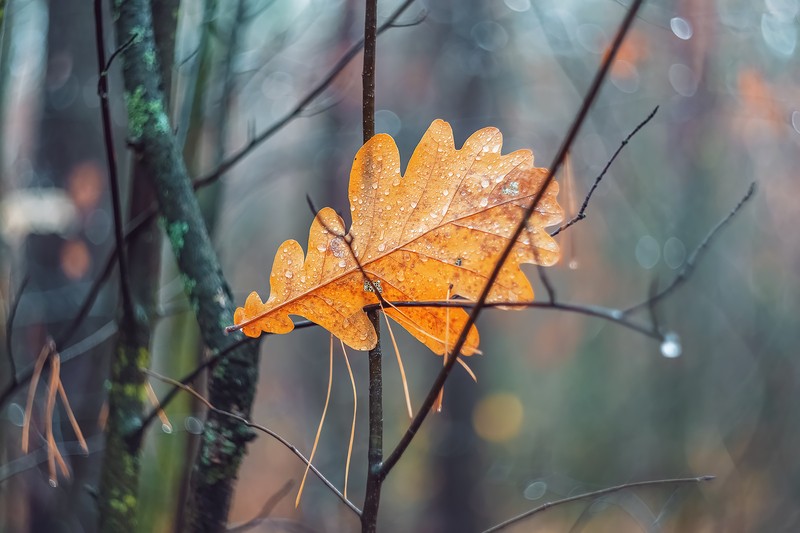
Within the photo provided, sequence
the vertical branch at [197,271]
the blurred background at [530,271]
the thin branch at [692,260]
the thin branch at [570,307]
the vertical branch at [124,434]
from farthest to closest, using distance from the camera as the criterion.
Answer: the blurred background at [530,271] → the vertical branch at [124,434] → the vertical branch at [197,271] → the thin branch at [692,260] → the thin branch at [570,307]

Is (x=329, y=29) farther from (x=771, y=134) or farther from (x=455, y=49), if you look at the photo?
(x=771, y=134)

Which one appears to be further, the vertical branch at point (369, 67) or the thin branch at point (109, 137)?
the thin branch at point (109, 137)

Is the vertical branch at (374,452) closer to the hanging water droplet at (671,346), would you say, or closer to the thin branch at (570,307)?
the thin branch at (570,307)

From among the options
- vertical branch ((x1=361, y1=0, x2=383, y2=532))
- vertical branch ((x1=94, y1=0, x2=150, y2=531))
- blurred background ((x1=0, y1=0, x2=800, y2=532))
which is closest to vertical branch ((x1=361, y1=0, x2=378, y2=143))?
vertical branch ((x1=361, y1=0, x2=383, y2=532))

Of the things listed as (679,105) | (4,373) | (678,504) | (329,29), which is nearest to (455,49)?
(329,29)

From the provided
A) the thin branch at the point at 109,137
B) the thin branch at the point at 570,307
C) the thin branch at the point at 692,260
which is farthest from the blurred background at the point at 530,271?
the thin branch at the point at 109,137

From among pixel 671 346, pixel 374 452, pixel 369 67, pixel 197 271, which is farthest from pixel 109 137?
pixel 671 346

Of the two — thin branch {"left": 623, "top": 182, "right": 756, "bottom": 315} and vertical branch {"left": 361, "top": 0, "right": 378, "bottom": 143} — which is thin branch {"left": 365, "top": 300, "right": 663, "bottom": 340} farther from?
vertical branch {"left": 361, "top": 0, "right": 378, "bottom": 143}
